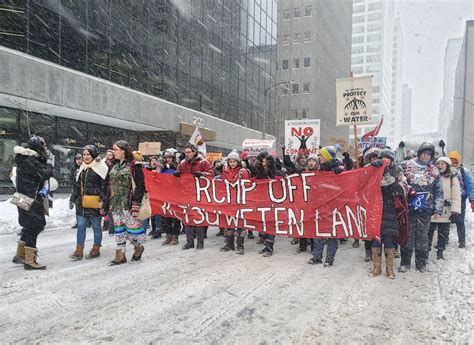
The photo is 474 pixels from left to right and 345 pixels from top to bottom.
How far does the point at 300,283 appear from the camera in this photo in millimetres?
5418

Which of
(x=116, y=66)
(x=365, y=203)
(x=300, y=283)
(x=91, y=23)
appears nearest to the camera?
(x=300, y=283)

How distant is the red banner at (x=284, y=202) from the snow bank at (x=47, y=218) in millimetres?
3728

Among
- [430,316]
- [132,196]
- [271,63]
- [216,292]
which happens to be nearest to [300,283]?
[216,292]

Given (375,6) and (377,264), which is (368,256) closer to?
(377,264)

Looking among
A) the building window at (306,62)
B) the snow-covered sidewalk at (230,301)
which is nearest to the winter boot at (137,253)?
the snow-covered sidewalk at (230,301)

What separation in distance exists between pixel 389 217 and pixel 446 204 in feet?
6.87

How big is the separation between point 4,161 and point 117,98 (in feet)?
20.4

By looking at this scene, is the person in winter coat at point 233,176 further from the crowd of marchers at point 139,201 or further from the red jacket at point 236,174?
the crowd of marchers at point 139,201

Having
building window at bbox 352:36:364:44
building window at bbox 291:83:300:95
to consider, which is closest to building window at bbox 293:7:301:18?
building window at bbox 291:83:300:95

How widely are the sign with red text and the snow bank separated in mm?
6574

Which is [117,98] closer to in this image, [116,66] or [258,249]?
[116,66]

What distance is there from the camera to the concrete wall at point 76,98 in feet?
52.4

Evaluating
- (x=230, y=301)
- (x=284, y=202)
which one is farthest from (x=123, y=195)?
(x=284, y=202)

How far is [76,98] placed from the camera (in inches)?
735
